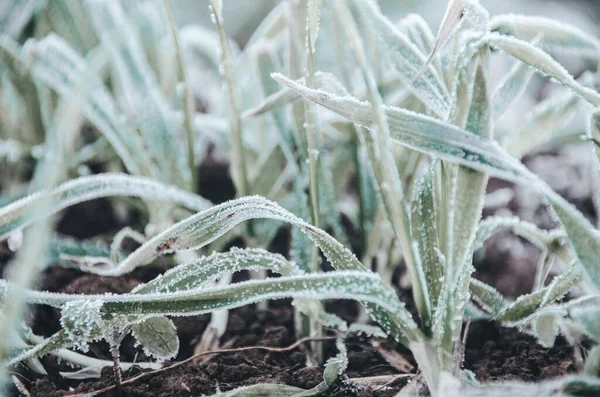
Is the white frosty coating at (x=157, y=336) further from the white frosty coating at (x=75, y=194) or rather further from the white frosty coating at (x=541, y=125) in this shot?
the white frosty coating at (x=541, y=125)

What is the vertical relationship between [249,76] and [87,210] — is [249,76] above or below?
above

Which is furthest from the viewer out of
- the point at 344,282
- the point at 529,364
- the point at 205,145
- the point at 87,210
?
the point at 205,145

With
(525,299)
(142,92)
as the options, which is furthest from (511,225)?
(142,92)

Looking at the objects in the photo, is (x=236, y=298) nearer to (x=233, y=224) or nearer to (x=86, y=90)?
(x=233, y=224)

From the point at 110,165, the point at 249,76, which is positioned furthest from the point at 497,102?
the point at 110,165

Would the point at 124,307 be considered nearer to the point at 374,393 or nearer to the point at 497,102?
the point at 374,393

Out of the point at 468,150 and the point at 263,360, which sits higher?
the point at 468,150

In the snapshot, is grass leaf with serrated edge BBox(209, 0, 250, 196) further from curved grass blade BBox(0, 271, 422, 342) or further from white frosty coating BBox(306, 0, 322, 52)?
curved grass blade BBox(0, 271, 422, 342)
